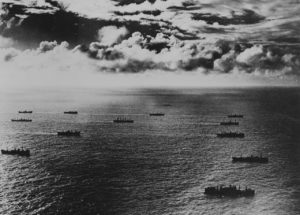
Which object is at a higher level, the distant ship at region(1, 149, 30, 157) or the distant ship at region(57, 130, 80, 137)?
the distant ship at region(57, 130, 80, 137)

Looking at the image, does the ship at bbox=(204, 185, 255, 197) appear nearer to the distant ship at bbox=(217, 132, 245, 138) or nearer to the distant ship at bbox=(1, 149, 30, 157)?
the distant ship at bbox=(1, 149, 30, 157)

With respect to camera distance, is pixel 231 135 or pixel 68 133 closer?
pixel 68 133

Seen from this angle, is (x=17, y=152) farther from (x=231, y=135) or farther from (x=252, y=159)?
(x=231, y=135)

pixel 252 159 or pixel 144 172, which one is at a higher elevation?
pixel 252 159

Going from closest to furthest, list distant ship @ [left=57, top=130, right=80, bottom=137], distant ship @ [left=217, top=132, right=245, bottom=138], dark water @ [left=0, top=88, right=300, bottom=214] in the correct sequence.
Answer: dark water @ [left=0, top=88, right=300, bottom=214] → distant ship @ [left=57, top=130, right=80, bottom=137] → distant ship @ [left=217, top=132, right=245, bottom=138]

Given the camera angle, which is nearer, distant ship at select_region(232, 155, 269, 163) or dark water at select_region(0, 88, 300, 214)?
dark water at select_region(0, 88, 300, 214)

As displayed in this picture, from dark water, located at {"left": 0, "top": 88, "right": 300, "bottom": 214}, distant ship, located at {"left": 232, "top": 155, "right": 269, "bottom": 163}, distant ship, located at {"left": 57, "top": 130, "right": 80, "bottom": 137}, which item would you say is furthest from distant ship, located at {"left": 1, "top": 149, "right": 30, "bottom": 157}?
distant ship, located at {"left": 232, "top": 155, "right": 269, "bottom": 163}

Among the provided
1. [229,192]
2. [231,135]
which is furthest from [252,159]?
[231,135]

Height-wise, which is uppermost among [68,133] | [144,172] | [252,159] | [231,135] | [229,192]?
[231,135]

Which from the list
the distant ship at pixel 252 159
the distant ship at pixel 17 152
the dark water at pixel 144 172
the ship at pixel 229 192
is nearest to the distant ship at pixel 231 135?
the dark water at pixel 144 172

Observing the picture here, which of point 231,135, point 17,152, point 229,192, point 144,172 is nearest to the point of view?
point 229,192
